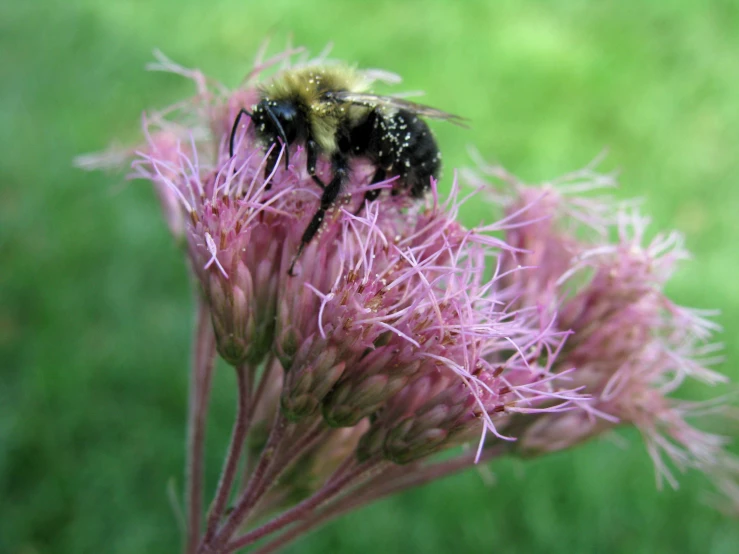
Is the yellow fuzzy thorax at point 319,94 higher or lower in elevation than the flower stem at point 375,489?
higher

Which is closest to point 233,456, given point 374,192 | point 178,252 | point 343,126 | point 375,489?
point 375,489

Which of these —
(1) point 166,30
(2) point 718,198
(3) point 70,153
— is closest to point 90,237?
(3) point 70,153

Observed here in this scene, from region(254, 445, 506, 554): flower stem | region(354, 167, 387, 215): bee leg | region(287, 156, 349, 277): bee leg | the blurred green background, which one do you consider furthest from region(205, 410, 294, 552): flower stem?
the blurred green background

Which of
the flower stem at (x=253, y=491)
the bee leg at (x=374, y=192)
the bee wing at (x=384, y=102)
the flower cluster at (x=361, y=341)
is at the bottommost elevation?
the flower stem at (x=253, y=491)

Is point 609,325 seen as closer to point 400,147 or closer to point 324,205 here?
point 400,147

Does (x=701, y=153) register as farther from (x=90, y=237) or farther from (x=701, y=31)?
(x=90, y=237)

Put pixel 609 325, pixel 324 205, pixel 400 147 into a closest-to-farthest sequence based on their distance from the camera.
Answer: pixel 324 205, pixel 400 147, pixel 609 325

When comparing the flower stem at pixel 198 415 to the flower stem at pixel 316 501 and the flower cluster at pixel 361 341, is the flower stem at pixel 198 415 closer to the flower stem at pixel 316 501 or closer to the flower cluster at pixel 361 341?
the flower cluster at pixel 361 341

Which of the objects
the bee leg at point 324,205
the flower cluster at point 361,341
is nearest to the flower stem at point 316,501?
the flower cluster at point 361,341
